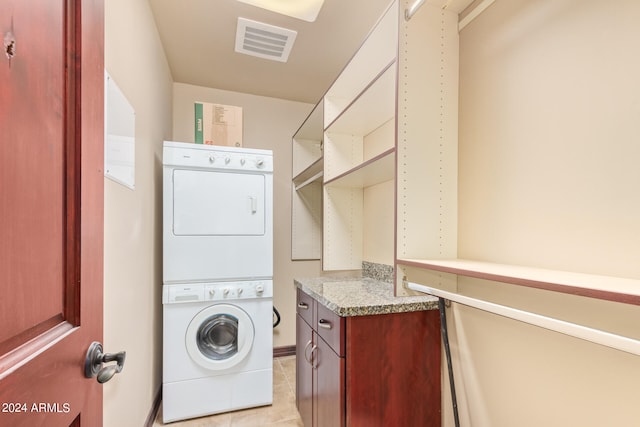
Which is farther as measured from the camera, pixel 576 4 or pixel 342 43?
pixel 342 43

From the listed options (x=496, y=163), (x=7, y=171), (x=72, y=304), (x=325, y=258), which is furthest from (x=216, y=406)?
(x=496, y=163)

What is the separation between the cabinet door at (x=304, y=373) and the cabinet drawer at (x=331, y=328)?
0.66ft

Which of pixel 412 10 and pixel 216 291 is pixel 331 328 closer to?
pixel 216 291

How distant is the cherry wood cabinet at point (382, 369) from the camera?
123 centimetres

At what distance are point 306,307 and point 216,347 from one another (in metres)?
0.93

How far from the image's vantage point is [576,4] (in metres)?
0.91

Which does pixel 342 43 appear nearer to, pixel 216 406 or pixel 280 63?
pixel 280 63

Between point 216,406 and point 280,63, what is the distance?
9.03ft

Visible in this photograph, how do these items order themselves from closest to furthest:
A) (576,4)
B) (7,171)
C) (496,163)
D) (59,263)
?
1. (7,171)
2. (59,263)
3. (576,4)
4. (496,163)

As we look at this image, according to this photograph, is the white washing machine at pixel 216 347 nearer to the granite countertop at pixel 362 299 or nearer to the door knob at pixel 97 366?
the granite countertop at pixel 362 299

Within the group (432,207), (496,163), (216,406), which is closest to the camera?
(496,163)

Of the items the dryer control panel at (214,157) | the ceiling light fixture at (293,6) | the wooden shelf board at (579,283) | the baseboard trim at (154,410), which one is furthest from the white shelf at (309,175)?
the baseboard trim at (154,410)

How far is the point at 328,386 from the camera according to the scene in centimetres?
138

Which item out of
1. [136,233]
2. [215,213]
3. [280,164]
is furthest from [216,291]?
[280,164]
